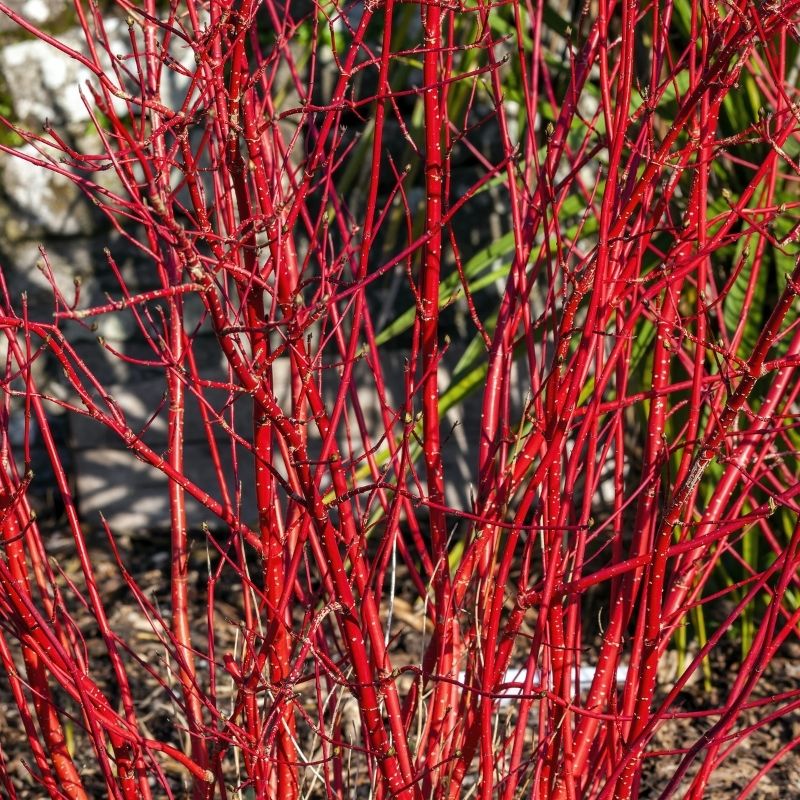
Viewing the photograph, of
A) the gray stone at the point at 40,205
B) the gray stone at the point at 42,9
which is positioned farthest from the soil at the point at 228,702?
the gray stone at the point at 42,9

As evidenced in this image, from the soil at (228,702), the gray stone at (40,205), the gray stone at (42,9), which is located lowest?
the soil at (228,702)

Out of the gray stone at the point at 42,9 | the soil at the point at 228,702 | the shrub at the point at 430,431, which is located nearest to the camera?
the shrub at the point at 430,431

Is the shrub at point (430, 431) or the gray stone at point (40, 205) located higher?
the gray stone at point (40, 205)

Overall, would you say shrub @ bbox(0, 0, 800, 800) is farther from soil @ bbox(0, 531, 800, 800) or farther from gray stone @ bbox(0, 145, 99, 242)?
gray stone @ bbox(0, 145, 99, 242)

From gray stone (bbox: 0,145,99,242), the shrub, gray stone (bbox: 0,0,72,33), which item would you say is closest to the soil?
the shrub

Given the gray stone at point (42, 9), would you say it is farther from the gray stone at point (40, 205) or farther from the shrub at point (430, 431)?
the shrub at point (430, 431)

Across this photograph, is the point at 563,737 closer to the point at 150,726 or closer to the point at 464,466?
the point at 150,726

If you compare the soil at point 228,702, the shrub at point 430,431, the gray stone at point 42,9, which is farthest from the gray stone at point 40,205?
the shrub at point 430,431

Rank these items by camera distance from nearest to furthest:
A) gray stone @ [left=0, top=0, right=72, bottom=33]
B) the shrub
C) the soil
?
the shrub < the soil < gray stone @ [left=0, top=0, right=72, bottom=33]

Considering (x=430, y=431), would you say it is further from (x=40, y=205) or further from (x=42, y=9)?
(x=42, y=9)

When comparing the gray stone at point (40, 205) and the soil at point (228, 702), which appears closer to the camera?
the soil at point (228, 702)

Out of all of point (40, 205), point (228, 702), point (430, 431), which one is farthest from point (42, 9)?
point (430, 431)

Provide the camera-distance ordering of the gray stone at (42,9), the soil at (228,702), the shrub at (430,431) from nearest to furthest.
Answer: the shrub at (430,431), the soil at (228,702), the gray stone at (42,9)

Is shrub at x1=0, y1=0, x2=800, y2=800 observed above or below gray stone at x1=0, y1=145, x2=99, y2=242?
below
